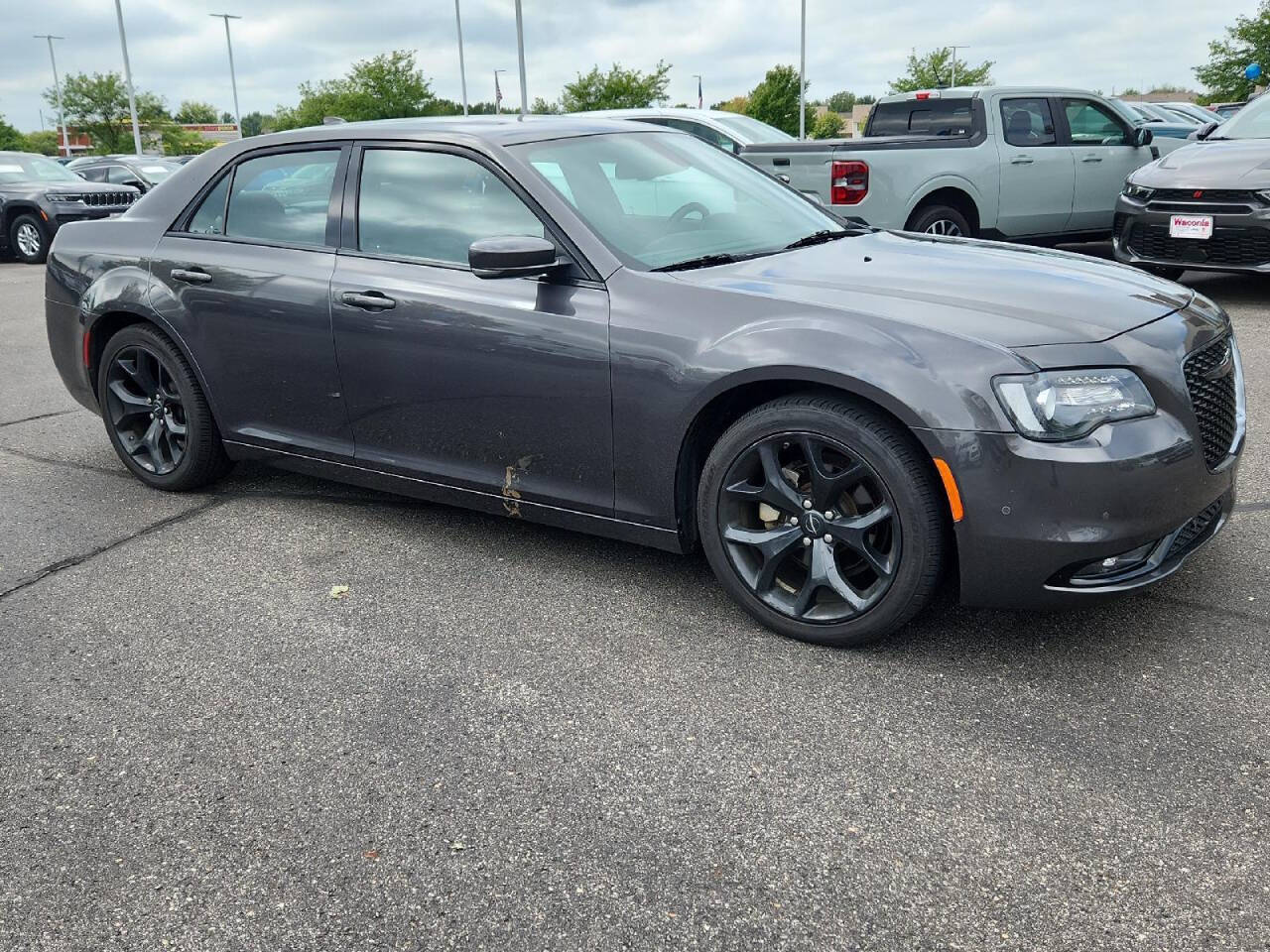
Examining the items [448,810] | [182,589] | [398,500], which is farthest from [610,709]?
[398,500]

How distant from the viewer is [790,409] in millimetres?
3250

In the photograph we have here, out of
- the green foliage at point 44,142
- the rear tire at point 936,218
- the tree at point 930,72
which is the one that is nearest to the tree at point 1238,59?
the tree at point 930,72

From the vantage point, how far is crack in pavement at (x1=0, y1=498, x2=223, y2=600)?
409 centimetres

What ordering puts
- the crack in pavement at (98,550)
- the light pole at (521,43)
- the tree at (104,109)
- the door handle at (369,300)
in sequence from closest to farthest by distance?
the door handle at (369,300) → the crack in pavement at (98,550) → the light pole at (521,43) → the tree at (104,109)

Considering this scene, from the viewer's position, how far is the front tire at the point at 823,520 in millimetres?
3105

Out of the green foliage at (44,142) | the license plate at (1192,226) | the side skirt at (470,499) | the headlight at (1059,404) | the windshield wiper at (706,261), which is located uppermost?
the green foliage at (44,142)

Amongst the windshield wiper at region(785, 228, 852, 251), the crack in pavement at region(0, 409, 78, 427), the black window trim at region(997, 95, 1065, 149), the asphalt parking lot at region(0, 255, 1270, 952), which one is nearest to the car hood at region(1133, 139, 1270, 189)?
the black window trim at region(997, 95, 1065, 149)

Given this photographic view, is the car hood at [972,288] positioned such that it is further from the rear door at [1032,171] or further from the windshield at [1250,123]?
the rear door at [1032,171]

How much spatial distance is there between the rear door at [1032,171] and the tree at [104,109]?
63.2m

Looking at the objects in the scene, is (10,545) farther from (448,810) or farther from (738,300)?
(738,300)

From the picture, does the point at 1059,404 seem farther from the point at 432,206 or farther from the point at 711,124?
the point at 711,124

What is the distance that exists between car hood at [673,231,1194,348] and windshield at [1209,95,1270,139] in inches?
252

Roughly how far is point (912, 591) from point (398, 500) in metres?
2.52

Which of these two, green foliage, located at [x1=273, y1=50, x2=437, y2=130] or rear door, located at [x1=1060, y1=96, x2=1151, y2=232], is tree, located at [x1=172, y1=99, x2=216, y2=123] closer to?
green foliage, located at [x1=273, y1=50, x2=437, y2=130]
